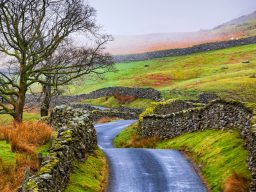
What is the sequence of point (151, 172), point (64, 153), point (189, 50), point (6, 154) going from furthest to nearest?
point (189, 50) < point (151, 172) < point (6, 154) < point (64, 153)

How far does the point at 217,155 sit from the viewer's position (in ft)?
70.7

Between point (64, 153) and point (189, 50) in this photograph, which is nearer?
A: point (64, 153)

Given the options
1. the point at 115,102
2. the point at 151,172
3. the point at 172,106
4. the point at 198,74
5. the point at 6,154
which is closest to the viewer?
the point at 6,154

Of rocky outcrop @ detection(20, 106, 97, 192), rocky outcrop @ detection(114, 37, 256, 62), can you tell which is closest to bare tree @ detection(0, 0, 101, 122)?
rocky outcrop @ detection(20, 106, 97, 192)

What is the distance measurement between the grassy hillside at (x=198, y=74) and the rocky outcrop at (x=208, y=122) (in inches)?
974

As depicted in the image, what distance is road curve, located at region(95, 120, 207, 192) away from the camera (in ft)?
61.7

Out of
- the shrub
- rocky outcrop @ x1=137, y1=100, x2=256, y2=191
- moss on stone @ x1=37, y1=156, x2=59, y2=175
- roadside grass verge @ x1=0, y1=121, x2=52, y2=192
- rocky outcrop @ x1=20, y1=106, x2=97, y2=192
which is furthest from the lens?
rocky outcrop @ x1=137, y1=100, x2=256, y2=191

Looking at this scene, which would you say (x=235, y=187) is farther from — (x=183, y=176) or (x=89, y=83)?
(x=89, y=83)

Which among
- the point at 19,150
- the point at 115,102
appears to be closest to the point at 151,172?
the point at 19,150

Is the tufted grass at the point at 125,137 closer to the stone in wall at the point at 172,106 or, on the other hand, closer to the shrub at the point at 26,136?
the stone in wall at the point at 172,106

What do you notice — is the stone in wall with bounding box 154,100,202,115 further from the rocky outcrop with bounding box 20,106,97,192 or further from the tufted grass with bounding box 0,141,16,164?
the tufted grass with bounding box 0,141,16,164

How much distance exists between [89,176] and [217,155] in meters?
6.69

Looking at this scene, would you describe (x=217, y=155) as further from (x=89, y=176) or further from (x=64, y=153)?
(x=64, y=153)

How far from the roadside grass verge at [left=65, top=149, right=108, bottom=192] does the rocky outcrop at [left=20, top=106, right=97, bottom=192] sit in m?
0.37
